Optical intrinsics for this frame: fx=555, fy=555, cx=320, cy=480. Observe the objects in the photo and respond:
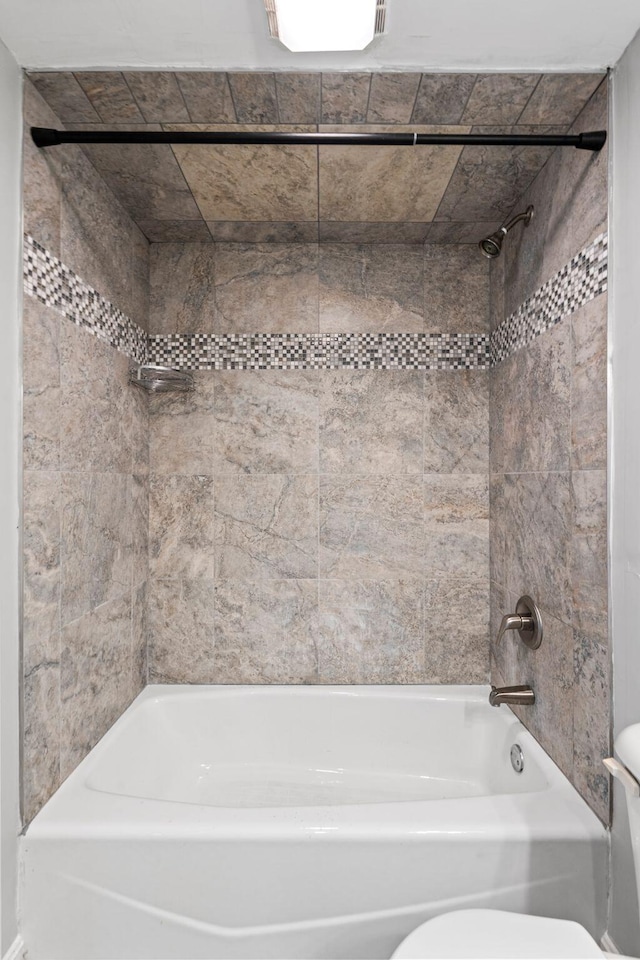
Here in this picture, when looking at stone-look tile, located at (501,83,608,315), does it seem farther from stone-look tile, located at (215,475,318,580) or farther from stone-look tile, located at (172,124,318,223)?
stone-look tile, located at (215,475,318,580)

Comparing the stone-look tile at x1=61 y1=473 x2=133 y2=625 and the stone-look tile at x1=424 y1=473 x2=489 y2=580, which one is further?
the stone-look tile at x1=424 y1=473 x2=489 y2=580

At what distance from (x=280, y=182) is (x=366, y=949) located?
2239 millimetres

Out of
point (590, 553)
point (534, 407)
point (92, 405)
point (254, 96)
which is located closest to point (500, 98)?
point (254, 96)

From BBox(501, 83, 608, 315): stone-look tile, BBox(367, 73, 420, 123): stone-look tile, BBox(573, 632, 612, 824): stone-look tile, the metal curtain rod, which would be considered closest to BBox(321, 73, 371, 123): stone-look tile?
BBox(367, 73, 420, 123): stone-look tile

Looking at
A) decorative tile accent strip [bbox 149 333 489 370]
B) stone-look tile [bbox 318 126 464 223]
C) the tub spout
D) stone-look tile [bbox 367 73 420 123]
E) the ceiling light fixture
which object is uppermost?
stone-look tile [bbox 367 73 420 123]

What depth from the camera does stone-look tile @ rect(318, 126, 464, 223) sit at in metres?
1.72

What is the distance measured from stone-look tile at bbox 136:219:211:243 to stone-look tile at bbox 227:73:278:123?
0.65 metres

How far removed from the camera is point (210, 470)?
2.36 m

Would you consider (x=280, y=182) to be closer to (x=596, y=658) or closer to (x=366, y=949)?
(x=596, y=658)

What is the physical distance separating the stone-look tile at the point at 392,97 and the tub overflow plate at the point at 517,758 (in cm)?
200

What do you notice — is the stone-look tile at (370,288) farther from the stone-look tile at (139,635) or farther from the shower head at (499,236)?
the stone-look tile at (139,635)

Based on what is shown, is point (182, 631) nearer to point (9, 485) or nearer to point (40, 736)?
point (40, 736)

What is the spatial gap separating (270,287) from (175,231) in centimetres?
44

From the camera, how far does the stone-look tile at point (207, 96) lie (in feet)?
4.68
